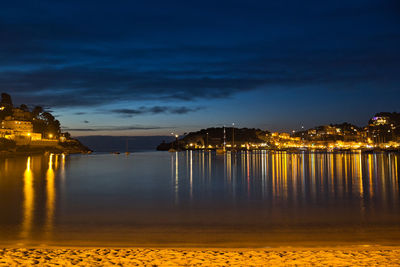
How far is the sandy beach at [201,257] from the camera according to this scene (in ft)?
20.2

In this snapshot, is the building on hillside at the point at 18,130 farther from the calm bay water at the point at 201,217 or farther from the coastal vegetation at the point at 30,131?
the calm bay water at the point at 201,217

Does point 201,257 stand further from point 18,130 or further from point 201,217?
point 18,130

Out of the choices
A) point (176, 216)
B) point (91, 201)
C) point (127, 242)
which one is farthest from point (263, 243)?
point (91, 201)

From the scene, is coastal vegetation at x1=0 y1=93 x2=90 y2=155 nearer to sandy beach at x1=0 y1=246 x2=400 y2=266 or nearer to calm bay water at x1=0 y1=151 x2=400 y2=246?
calm bay water at x1=0 y1=151 x2=400 y2=246

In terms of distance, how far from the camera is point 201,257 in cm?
663

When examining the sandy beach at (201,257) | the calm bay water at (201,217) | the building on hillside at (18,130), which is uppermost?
the building on hillside at (18,130)

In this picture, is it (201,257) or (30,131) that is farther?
(30,131)

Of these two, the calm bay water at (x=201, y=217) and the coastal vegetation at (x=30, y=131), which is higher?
the coastal vegetation at (x=30, y=131)

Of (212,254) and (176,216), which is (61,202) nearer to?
(176,216)

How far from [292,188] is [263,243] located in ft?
42.8

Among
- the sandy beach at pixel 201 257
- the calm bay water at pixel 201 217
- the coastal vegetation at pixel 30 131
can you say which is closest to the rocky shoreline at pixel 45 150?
the coastal vegetation at pixel 30 131

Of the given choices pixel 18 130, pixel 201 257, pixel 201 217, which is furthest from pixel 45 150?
pixel 201 257

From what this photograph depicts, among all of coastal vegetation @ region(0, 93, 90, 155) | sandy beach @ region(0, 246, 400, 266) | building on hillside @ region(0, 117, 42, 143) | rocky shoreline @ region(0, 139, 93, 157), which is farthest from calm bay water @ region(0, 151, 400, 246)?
building on hillside @ region(0, 117, 42, 143)

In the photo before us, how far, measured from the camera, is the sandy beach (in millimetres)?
6172
